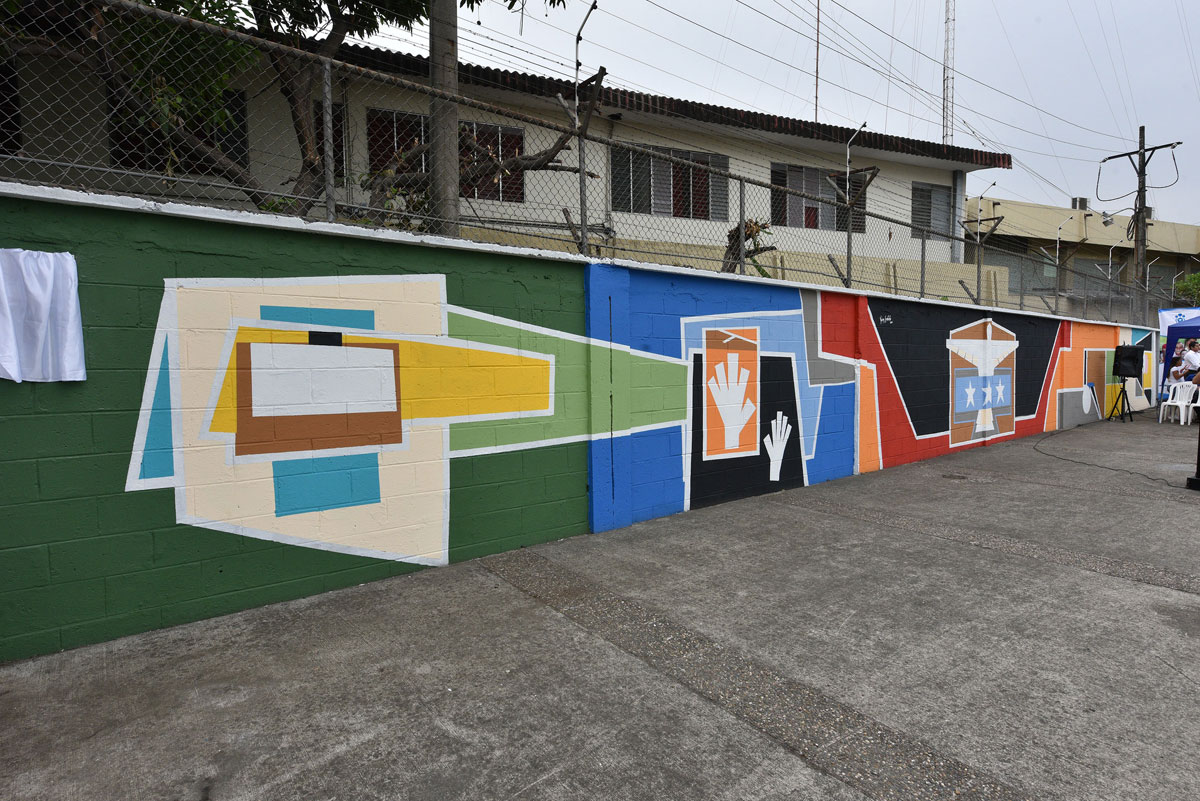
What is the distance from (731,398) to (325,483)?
12.8 ft

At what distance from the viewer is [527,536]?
509 centimetres

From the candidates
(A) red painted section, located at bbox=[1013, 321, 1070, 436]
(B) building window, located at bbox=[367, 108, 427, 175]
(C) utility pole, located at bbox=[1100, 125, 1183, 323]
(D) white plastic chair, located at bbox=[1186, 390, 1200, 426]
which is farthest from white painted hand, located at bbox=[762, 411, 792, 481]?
(C) utility pole, located at bbox=[1100, 125, 1183, 323]

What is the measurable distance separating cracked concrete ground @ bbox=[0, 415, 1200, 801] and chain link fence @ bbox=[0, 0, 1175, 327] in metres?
→ 2.48

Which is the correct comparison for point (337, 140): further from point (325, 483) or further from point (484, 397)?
point (325, 483)

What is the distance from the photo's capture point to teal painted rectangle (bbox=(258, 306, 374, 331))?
154 inches

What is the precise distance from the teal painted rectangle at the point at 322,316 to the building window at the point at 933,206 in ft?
48.8

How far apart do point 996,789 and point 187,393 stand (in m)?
4.12

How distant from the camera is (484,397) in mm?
4801

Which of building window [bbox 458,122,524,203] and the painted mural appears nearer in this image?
the painted mural

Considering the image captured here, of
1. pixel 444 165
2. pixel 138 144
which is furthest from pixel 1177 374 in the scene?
pixel 138 144

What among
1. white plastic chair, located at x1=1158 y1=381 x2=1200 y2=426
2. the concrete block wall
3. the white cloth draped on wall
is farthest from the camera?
white plastic chair, located at x1=1158 y1=381 x2=1200 y2=426

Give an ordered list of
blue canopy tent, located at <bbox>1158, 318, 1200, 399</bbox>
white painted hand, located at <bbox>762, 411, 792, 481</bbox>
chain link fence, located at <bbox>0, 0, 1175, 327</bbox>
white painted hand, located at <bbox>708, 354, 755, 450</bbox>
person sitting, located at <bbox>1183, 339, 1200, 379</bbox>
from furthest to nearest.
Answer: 1. blue canopy tent, located at <bbox>1158, 318, 1200, 399</bbox>
2. person sitting, located at <bbox>1183, 339, 1200, 379</bbox>
3. white painted hand, located at <bbox>762, 411, 792, 481</bbox>
4. white painted hand, located at <bbox>708, 354, 755, 450</bbox>
5. chain link fence, located at <bbox>0, 0, 1175, 327</bbox>

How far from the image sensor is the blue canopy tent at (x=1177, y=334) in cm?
1471

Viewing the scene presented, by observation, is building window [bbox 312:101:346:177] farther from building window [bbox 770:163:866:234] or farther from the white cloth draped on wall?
building window [bbox 770:163:866:234]
